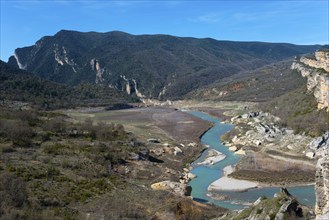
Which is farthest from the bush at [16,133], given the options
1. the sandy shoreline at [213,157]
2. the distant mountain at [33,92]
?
the distant mountain at [33,92]

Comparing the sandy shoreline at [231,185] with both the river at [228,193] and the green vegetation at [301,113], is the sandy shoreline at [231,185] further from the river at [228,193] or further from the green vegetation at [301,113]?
the green vegetation at [301,113]

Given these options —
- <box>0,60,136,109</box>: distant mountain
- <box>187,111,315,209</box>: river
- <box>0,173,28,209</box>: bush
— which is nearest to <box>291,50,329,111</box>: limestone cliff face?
<box>187,111,315,209</box>: river

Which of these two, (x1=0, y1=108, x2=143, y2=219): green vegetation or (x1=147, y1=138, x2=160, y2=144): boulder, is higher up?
(x1=0, y1=108, x2=143, y2=219): green vegetation

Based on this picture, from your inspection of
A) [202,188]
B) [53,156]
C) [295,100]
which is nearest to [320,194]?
[202,188]

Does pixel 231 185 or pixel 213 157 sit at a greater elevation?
pixel 213 157

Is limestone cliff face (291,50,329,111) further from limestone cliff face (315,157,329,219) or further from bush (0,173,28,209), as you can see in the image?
bush (0,173,28,209)

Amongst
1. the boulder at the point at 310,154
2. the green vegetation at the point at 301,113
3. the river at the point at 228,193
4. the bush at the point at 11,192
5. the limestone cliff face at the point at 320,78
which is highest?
the limestone cliff face at the point at 320,78

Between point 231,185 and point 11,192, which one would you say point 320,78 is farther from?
point 11,192

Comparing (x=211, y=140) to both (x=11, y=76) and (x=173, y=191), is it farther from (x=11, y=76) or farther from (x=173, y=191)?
(x=11, y=76)

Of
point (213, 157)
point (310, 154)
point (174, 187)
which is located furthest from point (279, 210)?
point (213, 157)

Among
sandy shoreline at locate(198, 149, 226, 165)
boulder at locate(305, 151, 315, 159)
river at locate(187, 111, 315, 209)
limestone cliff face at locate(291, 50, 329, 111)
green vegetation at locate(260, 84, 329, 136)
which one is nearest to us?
river at locate(187, 111, 315, 209)

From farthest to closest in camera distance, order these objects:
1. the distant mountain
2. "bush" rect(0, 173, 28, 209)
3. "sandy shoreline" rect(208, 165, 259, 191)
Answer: the distant mountain → "sandy shoreline" rect(208, 165, 259, 191) → "bush" rect(0, 173, 28, 209)
